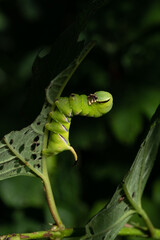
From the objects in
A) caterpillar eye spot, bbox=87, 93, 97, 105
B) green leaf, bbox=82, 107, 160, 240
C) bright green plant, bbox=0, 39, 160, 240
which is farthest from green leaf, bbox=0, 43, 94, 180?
green leaf, bbox=82, 107, 160, 240

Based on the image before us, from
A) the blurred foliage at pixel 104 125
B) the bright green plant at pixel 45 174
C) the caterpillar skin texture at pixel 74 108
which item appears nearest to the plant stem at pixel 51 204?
the bright green plant at pixel 45 174

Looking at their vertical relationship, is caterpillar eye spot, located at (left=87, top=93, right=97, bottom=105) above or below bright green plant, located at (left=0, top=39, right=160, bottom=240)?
above

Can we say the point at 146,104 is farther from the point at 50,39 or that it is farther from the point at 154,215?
the point at 50,39

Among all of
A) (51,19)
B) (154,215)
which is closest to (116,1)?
(51,19)

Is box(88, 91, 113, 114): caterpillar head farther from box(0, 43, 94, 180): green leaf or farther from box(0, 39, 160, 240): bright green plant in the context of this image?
box(0, 43, 94, 180): green leaf

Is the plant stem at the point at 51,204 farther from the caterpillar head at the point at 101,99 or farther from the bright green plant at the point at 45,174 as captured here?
the caterpillar head at the point at 101,99

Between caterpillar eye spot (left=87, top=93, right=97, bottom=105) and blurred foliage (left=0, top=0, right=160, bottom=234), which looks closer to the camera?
caterpillar eye spot (left=87, top=93, right=97, bottom=105)

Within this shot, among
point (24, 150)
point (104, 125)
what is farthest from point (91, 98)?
point (104, 125)
